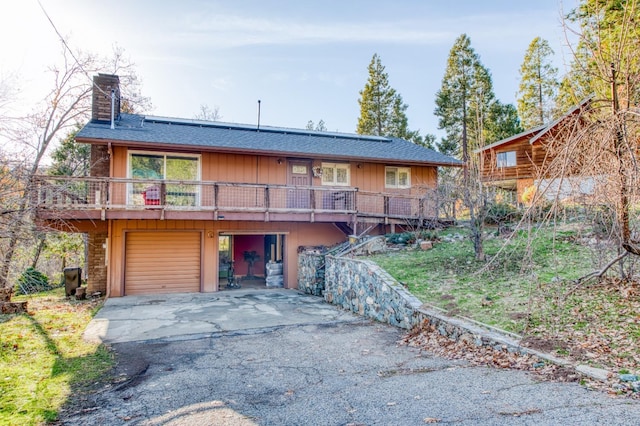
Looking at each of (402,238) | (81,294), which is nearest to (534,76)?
(402,238)

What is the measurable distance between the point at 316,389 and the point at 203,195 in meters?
9.08

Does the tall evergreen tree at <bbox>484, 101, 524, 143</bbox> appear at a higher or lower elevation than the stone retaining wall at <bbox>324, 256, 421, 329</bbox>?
higher

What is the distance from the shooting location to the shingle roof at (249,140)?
38.1ft

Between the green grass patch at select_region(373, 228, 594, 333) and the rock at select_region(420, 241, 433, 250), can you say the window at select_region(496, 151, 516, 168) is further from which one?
the rock at select_region(420, 241, 433, 250)

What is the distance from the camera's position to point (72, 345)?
6.31 m

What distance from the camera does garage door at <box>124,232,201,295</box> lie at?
1180cm

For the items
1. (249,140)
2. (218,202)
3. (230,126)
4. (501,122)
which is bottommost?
(218,202)

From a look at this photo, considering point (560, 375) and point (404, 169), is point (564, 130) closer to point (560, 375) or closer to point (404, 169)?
point (560, 375)

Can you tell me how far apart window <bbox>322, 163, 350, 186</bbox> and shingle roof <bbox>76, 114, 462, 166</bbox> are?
574 mm

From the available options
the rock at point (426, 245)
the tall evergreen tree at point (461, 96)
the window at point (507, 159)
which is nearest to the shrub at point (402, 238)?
the rock at point (426, 245)

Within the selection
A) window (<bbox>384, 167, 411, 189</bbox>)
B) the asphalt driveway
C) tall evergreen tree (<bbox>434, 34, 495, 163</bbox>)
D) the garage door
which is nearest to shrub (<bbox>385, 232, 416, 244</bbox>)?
window (<bbox>384, 167, 411, 189</bbox>)

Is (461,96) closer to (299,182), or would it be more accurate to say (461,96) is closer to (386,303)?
(299,182)

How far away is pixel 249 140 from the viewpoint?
13.6m

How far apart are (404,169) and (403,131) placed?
16.5 metres
